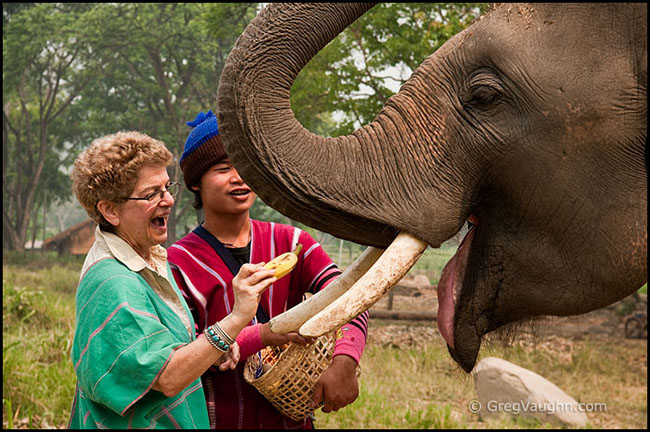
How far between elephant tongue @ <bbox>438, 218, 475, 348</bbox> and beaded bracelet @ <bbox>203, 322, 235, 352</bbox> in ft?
1.82

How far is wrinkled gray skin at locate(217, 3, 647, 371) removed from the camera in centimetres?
161

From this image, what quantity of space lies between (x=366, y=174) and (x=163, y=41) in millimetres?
19825

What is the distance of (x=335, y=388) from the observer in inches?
85.0

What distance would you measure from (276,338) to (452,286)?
0.57 metres

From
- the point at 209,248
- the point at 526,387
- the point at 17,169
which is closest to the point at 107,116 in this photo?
the point at 17,169

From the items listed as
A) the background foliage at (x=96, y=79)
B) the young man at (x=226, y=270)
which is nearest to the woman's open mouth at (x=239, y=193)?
the young man at (x=226, y=270)

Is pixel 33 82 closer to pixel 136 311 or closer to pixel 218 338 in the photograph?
pixel 136 311

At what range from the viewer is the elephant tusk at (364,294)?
157cm

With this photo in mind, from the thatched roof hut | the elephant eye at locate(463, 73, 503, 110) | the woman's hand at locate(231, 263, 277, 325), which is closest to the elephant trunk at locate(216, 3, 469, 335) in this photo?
the elephant eye at locate(463, 73, 503, 110)

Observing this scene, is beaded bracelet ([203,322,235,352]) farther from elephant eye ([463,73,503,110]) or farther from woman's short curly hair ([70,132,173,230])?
elephant eye ([463,73,503,110])

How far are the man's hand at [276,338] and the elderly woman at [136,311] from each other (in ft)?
0.32

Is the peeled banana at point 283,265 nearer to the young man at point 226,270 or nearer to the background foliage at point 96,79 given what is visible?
the young man at point 226,270

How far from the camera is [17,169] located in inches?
890

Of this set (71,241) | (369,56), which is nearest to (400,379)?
(369,56)
